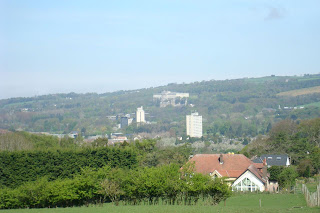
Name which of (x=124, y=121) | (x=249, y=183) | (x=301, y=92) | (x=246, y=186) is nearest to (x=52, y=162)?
(x=246, y=186)

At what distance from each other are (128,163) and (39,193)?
14847 millimetres

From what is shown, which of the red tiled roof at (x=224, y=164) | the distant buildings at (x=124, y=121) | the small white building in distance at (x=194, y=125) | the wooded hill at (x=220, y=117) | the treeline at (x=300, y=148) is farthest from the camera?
the distant buildings at (x=124, y=121)

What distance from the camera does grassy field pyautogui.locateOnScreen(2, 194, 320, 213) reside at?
24453 millimetres

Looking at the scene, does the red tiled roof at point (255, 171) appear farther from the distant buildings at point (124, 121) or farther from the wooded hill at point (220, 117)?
the distant buildings at point (124, 121)

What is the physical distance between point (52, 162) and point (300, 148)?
30.4 meters

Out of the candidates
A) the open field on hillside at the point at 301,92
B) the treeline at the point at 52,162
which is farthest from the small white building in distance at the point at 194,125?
the treeline at the point at 52,162

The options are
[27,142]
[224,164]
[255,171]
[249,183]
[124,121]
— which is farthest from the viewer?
[124,121]

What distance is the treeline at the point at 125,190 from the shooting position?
97.7 feet

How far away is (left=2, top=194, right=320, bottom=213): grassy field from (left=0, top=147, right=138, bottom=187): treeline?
10276 millimetres

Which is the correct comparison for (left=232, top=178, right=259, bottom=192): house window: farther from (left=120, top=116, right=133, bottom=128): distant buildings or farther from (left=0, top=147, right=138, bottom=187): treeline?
(left=120, top=116, right=133, bottom=128): distant buildings

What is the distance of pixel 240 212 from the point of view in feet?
77.0

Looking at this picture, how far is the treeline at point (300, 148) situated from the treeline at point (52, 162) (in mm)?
18752

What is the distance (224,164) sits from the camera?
47.2 meters

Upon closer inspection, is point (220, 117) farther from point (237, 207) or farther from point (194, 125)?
point (237, 207)
